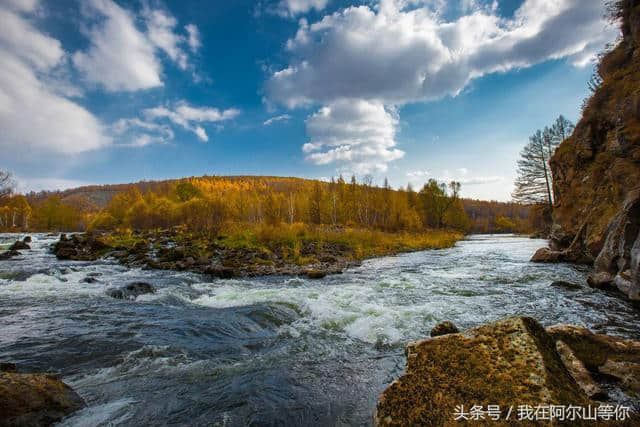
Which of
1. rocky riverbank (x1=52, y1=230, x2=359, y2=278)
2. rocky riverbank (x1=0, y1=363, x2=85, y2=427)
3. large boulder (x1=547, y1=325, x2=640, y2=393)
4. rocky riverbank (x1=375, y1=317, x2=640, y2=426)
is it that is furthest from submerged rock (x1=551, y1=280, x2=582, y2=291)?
rocky riverbank (x1=0, y1=363, x2=85, y2=427)

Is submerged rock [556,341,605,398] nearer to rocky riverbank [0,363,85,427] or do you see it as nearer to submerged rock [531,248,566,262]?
rocky riverbank [0,363,85,427]

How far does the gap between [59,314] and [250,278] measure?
6615 millimetres

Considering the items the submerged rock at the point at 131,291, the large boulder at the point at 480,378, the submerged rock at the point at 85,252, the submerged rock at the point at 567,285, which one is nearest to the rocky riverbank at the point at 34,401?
the large boulder at the point at 480,378

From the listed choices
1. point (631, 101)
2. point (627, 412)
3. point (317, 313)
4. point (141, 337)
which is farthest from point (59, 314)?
point (631, 101)

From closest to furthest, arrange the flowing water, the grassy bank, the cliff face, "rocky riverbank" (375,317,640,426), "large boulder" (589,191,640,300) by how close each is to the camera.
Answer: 1. "rocky riverbank" (375,317,640,426)
2. the flowing water
3. "large boulder" (589,191,640,300)
4. the cliff face
5. the grassy bank

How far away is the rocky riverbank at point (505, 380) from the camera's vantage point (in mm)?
2369

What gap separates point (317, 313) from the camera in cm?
738

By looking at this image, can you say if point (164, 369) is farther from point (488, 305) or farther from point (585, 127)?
point (585, 127)

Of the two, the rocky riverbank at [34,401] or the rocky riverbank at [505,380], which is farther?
the rocky riverbank at [34,401]

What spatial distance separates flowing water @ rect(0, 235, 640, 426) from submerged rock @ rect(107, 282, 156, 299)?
310 mm

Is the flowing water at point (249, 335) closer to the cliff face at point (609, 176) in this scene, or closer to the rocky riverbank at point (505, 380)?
the rocky riverbank at point (505, 380)

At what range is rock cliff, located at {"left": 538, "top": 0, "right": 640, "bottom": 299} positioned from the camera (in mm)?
8805

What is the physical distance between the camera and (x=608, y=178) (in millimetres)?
13477

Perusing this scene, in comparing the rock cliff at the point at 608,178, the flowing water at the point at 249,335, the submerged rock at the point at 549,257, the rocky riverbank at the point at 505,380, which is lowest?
the flowing water at the point at 249,335
